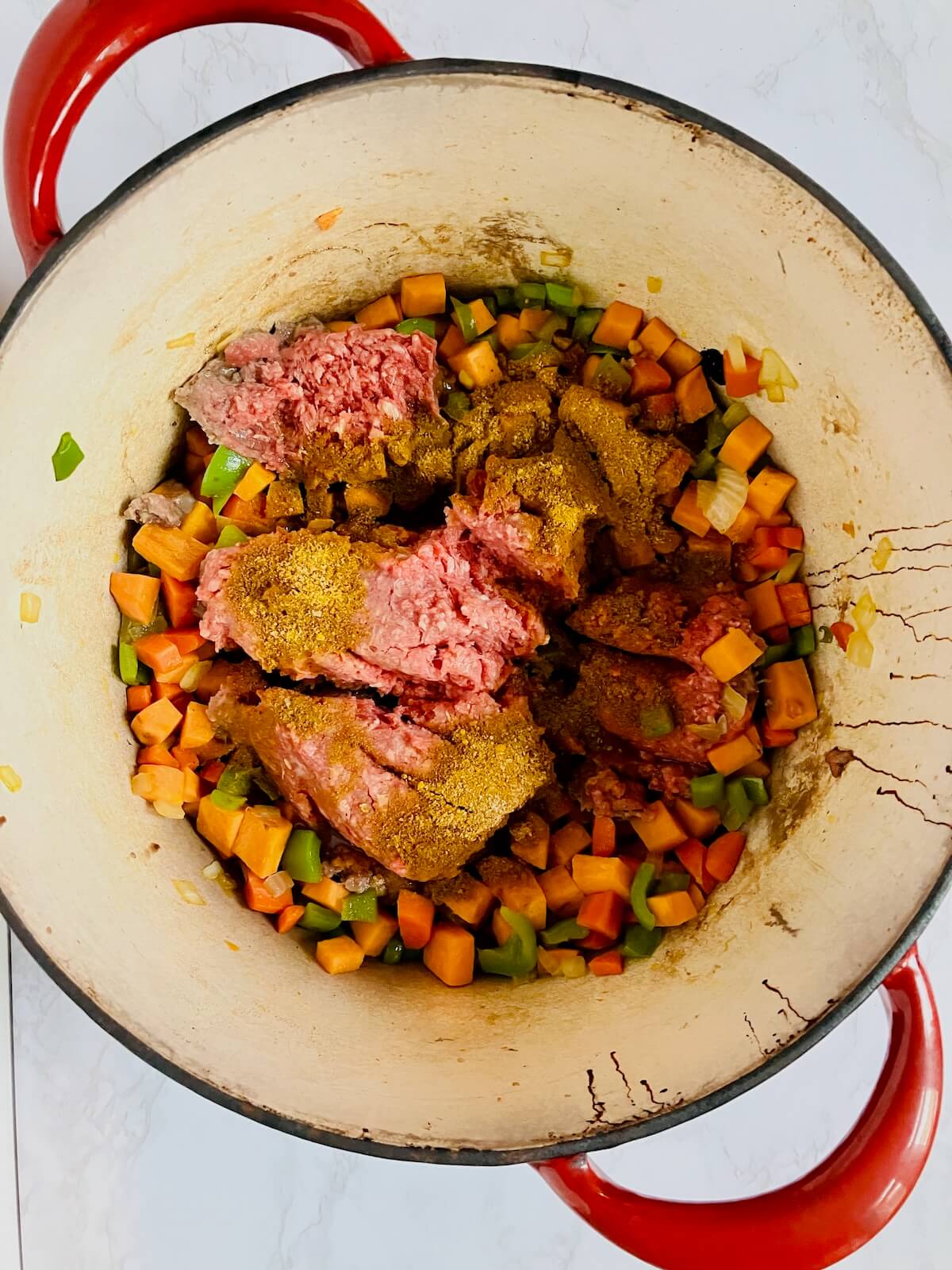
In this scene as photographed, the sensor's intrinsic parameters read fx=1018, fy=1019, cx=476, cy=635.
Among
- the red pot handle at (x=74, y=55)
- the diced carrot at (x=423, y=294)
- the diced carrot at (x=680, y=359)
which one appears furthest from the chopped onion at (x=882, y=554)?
the red pot handle at (x=74, y=55)

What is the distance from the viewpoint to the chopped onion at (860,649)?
129cm

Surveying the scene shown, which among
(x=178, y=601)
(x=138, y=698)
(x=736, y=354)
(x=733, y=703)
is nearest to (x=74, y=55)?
(x=178, y=601)

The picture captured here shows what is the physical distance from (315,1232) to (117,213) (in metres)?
1.53

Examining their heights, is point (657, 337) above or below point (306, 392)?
above

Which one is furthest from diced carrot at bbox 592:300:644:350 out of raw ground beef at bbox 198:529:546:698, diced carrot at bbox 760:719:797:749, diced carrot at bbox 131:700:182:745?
diced carrot at bbox 131:700:182:745

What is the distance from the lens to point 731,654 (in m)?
1.34

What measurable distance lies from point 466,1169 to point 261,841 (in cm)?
71

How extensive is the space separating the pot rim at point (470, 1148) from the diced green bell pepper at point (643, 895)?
287 millimetres

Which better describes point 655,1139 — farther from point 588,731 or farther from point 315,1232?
point 588,731

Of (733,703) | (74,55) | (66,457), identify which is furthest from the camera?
(733,703)

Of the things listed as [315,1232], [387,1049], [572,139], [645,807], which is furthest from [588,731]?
[315,1232]

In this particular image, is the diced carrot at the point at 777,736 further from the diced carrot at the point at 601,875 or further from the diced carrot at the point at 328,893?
the diced carrot at the point at 328,893

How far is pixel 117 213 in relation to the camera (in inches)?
42.9

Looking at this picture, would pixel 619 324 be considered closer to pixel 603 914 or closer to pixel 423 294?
pixel 423 294
